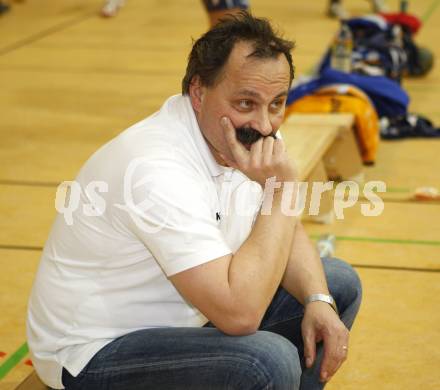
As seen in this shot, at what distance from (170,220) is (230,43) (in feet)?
1.49

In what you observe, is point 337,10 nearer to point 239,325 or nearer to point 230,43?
point 230,43

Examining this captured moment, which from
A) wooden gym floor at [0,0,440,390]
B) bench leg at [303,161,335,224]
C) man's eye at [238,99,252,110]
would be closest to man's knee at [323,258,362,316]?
wooden gym floor at [0,0,440,390]

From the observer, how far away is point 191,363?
1.87m

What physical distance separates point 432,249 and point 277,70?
1.70 m

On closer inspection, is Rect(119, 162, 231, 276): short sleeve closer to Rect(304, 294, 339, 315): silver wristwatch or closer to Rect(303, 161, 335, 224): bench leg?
Rect(304, 294, 339, 315): silver wristwatch

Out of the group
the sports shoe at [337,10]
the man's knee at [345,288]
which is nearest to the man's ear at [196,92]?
the man's knee at [345,288]

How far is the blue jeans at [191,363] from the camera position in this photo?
183cm

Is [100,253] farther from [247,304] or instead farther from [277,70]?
[277,70]

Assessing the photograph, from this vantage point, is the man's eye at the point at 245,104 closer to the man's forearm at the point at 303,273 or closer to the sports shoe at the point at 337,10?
the man's forearm at the point at 303,273

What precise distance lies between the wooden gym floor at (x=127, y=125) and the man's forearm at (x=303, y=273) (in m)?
0.44

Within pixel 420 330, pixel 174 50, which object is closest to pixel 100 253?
pixel 420 330

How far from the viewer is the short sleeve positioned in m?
1.82

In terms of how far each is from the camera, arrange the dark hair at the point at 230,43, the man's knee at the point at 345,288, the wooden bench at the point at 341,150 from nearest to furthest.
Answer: the dark hair at the point at 230,43, the man's knee at the point at 345,288, the wooden bench at the point at 341,150

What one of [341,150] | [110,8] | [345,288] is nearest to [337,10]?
[110,8]
